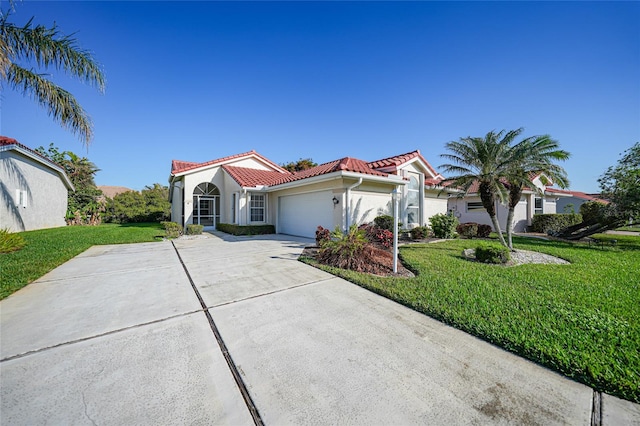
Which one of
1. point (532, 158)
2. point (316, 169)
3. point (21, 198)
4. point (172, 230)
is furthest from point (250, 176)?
point (532, 158)

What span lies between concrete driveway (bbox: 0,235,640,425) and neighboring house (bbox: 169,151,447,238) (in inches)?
243

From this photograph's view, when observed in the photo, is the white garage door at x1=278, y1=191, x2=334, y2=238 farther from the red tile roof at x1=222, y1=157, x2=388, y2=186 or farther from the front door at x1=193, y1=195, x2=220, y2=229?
the front door at x1=193, y1=195, x2=220, y2=229

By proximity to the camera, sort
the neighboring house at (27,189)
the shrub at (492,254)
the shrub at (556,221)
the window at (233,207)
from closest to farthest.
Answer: the shrub at (492,254) < the neighboring house at (27,189) < the window at (233,207) < the shrub at (556,221)

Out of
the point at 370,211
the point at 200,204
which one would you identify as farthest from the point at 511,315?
the point at 200,204

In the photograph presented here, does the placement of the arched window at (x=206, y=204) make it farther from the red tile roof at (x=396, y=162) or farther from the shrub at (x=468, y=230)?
the shrub at (x=468, y=230)

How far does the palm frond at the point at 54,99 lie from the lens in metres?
8.90

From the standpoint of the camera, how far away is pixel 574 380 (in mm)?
2355

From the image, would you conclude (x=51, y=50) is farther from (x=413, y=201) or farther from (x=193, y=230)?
(x=413, y=201)

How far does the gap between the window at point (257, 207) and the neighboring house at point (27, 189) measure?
12.4 m

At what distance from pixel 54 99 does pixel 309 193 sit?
11.3 meters

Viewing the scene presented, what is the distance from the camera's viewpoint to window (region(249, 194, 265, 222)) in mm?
15273

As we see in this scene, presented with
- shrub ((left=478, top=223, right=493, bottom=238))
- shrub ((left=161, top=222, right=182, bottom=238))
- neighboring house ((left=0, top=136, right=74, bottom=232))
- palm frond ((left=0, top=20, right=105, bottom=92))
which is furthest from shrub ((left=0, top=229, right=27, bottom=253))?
shrub ((left=478, top=223, right=493, bottom=238))

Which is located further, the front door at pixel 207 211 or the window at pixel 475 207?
the window at pixel 475 207

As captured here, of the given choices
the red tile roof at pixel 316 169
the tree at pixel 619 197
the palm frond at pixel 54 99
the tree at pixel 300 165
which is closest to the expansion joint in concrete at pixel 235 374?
the red tile roof at pixel 316 169
